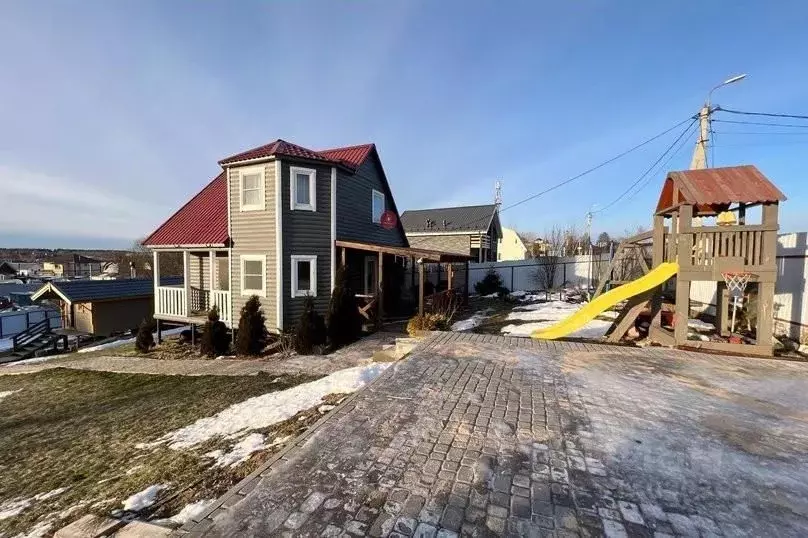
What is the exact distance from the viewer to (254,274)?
1126 centimetres

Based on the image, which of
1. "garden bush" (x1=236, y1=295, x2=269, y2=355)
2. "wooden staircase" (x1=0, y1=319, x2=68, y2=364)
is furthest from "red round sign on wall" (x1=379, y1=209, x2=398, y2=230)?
"wooden staircase" (x1=0, y1=319, x2=68, y2=364)

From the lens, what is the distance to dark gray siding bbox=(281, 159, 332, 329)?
10.9 meters

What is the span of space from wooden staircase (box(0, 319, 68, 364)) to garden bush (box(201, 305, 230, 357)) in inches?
444

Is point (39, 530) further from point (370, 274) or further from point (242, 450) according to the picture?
point (370, 274)

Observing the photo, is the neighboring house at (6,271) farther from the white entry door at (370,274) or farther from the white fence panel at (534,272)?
the white fence panel at (534,272)

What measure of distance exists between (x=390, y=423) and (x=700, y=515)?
252cm

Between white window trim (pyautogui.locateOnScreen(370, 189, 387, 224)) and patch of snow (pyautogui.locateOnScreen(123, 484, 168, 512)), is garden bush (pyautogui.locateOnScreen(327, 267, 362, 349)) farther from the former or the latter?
patch of snow (pyautogui.locateOnScreen(123, 484, 168, 512))

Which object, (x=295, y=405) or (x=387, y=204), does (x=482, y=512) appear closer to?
(x=295, y=405)

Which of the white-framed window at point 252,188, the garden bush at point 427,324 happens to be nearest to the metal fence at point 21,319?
the white-framed window at point 252,188

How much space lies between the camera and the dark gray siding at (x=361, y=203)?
12.0 m

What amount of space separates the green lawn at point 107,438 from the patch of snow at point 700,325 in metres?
9.43

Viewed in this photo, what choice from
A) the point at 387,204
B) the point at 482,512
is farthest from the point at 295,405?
the point at 387,204

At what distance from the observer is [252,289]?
1132 cm

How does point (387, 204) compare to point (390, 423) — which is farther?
point (387, 204)
